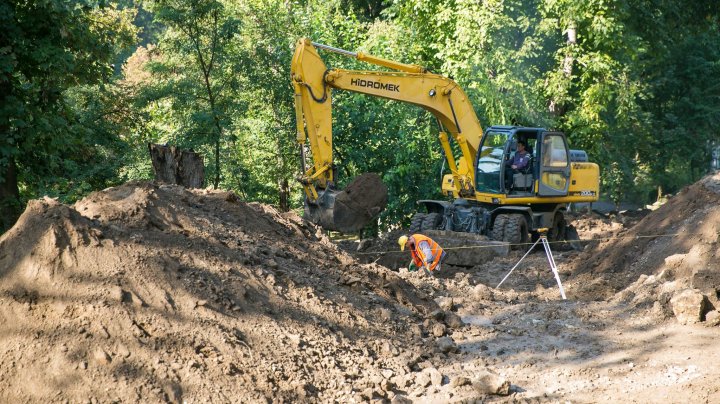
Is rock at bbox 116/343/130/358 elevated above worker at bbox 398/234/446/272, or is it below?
above

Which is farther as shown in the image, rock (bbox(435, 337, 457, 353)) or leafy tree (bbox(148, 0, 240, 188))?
leafy tree (bbox(148, 0, 240, 188))

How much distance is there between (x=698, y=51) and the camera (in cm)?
3064

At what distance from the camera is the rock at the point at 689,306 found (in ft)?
29.6

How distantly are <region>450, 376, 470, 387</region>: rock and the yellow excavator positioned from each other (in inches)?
282

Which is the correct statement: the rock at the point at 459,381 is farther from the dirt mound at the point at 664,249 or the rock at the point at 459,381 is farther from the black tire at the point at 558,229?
the black tire at the point at 558,229

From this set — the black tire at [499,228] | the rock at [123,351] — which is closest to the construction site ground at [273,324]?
the rock at [123,351]

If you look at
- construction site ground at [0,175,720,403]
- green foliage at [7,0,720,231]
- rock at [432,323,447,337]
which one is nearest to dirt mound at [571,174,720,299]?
construction site ground at [0,175,720,403]

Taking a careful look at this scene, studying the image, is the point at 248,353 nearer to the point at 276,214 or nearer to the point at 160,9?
the point at 276,214

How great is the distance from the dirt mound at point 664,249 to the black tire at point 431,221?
113 inches

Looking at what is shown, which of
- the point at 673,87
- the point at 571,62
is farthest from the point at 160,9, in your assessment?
the point at 673,87

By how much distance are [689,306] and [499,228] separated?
668 centimetres

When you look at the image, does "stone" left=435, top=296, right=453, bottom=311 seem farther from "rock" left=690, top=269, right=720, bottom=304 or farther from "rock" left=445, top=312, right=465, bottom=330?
"rock" left=690, top=269, right=720, bottom=304

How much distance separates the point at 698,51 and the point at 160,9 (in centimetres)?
2042

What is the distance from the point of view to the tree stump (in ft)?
38.9
